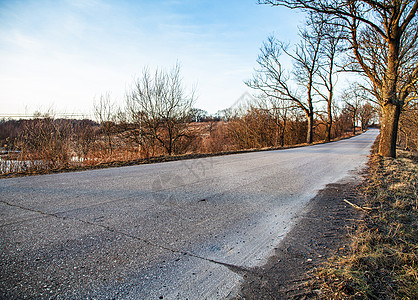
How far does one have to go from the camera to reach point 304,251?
2602 mm

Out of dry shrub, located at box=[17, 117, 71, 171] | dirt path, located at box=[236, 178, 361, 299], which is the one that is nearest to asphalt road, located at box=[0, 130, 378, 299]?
dirt path, located at box=[236, 178, 361, 299]

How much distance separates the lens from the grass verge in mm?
1854

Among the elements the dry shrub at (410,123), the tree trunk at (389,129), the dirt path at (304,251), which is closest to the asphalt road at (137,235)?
the dirt path at (304,251)

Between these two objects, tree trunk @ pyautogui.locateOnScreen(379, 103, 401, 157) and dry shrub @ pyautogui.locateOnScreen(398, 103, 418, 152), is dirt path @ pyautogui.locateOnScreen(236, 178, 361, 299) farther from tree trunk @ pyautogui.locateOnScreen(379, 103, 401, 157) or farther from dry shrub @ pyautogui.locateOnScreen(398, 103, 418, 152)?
dry shrub @ pyautogui.locateOnScreen(398, 103, 418, 152)

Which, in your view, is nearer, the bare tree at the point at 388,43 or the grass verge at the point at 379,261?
the grass verge at the point at 379,261

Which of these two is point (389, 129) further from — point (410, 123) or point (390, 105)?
point (410, 123)

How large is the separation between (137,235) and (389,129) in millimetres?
11248

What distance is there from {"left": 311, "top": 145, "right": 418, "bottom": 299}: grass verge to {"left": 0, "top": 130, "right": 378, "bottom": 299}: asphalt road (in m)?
0.68

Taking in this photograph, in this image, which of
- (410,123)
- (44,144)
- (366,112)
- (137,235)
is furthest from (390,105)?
(366,112)

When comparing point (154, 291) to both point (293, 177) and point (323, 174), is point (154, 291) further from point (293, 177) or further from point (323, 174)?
point (323, 174)

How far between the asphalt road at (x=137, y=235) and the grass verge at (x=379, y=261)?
685 millimetres

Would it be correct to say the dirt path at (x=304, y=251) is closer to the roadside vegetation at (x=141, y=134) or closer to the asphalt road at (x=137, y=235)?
the asphalt road at (x=137, y=235)

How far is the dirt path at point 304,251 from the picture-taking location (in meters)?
1.94

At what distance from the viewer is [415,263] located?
2244 millimetres
